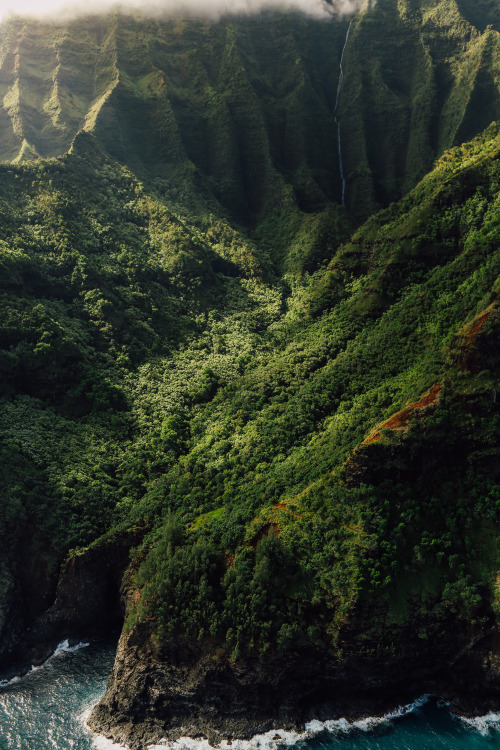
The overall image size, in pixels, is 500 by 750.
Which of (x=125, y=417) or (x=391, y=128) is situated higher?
(x=391, y=128)

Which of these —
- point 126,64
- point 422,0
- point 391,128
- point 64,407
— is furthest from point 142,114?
point 64,407

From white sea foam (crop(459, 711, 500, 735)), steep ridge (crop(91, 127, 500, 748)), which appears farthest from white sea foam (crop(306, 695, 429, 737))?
white sea foam (crop(459, 711, 500, 735))

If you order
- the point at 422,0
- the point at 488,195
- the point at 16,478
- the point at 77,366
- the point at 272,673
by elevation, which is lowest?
the point at 272,673

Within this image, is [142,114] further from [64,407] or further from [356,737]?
[356,737]

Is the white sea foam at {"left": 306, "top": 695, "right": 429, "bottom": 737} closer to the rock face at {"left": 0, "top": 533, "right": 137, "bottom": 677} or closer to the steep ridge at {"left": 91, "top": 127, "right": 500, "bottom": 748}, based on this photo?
the steep ridge at {"left": 91, "top": 127, "right": 500, "bottom": 748}

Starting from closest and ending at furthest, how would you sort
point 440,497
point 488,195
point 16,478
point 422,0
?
point 440,497 → point 16,478 → point 488,195 → point 422,0

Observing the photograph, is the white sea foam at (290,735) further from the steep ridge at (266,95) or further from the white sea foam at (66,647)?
the steep ridge at (266,95)

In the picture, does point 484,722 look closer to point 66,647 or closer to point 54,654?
point 66,647
